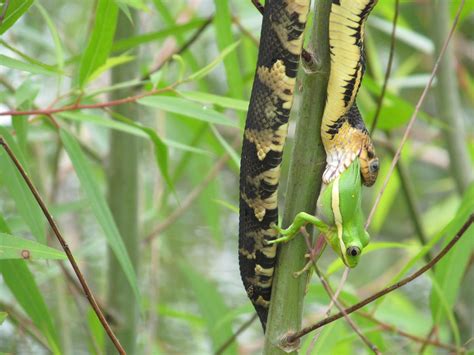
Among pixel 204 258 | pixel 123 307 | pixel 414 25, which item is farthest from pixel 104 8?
pixel 414 25

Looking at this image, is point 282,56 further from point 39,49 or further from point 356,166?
point 39,49

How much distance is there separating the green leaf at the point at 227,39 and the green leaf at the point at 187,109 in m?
0.15

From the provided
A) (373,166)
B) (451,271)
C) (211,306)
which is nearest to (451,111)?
(451,271)

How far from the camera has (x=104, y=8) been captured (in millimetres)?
1173

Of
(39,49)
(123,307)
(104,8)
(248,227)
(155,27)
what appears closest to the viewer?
(248,227)

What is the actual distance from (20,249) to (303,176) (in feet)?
1.13

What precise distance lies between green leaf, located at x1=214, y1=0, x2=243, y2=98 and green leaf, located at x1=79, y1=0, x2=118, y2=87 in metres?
0.18

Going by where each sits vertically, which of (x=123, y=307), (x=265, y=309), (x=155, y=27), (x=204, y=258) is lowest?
(x=265, y=309)

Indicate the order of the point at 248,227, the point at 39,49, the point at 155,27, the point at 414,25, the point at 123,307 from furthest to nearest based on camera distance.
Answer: the point at 414,25, the point at 155,27, the point at 39,49, the point at 123,307, the point at 248,227

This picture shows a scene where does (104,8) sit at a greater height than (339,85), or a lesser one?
greater

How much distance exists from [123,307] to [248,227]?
707 mm

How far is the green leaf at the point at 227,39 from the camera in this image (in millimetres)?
1302

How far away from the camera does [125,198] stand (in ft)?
5.51

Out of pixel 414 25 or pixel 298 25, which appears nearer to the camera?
pixel 298 25
